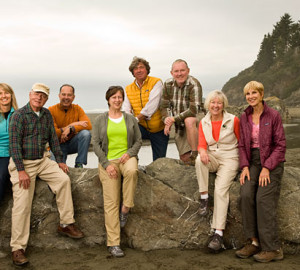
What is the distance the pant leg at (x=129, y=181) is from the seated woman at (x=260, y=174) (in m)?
1.45

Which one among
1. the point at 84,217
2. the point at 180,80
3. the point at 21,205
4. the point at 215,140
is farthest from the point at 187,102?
the point at 21,205

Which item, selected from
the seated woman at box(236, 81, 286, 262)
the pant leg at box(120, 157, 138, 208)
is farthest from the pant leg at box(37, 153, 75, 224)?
the seated woman at box(236, 81, 286, 262)

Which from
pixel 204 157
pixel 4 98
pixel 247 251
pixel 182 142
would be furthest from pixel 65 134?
pixel 247 251

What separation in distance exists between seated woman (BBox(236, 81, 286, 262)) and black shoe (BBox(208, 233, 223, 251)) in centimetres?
24

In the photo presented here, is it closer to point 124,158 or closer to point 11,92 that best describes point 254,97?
point 124,158

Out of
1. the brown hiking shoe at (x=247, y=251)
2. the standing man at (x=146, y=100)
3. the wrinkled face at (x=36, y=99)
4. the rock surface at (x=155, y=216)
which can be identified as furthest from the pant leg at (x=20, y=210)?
the brown hiking shoe at (x=247, y=251)

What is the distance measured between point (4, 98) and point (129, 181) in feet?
7.14

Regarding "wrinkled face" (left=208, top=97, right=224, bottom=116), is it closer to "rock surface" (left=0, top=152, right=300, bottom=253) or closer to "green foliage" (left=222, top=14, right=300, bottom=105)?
"rock surface" (left=0, top=152, right=300, bottom=253)

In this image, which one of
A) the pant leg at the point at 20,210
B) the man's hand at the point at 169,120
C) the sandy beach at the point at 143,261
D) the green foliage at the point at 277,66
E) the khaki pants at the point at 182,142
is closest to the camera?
the sandy beach at the point at 143,261

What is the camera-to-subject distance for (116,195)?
4.39 meters

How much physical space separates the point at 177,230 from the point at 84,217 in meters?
1.42

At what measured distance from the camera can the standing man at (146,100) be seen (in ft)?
18.9

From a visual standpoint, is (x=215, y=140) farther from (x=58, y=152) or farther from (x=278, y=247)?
(x=58, y=152)

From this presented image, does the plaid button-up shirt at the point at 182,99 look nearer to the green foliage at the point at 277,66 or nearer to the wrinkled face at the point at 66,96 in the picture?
the wrinkled face at the point at 66,96
